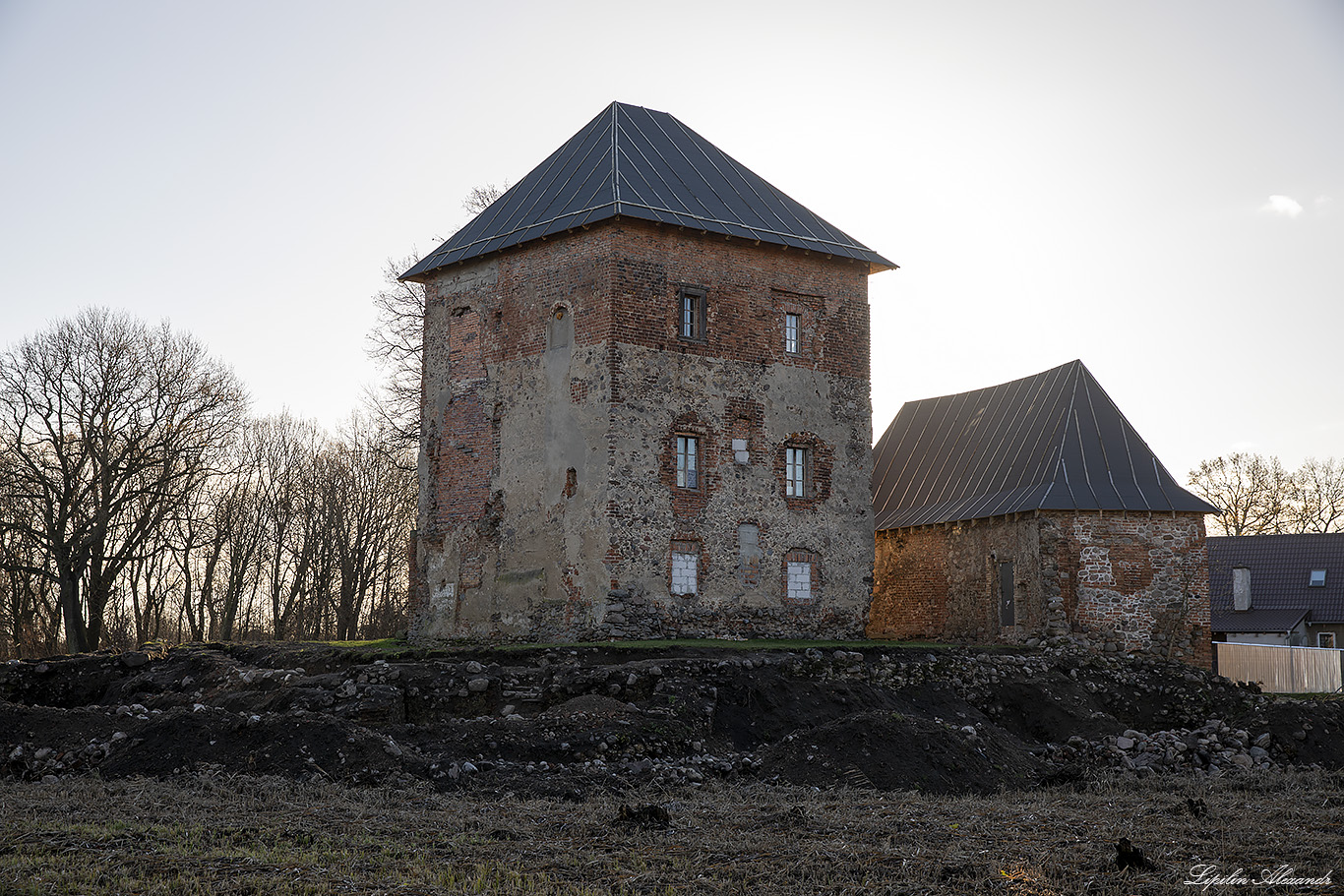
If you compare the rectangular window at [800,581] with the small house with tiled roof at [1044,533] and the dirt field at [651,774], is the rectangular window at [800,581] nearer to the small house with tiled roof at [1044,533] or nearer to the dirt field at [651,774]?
the small house with tiled roof at [1044,533]

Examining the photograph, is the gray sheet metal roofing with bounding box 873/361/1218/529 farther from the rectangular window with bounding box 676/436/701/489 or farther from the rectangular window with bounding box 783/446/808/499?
the rectangular window with bounding box 676/436/701/489

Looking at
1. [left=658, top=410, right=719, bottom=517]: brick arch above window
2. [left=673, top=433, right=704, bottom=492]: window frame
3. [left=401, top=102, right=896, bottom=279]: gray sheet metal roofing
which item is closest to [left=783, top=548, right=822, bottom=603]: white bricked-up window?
[left=658, top=410, right=719, bottom=517]: brick arch above window

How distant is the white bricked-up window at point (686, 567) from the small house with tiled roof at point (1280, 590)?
80.2 ft

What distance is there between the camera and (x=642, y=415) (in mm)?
24766

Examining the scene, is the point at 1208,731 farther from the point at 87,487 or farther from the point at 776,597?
the point at 87,487

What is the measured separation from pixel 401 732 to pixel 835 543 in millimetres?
12966

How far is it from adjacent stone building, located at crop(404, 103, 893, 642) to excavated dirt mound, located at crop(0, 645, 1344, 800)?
12.1 ft

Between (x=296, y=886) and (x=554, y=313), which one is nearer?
(x=296, y=886)

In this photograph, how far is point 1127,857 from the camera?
898 centimetres

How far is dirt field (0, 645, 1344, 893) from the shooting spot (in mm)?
9047

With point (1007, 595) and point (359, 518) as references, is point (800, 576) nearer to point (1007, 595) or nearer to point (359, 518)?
point (1007, 595)

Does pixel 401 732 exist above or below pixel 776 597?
below

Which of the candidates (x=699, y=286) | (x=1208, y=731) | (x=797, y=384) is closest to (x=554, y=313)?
(x=699, y=286)

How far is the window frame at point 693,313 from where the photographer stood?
84.0 ft
